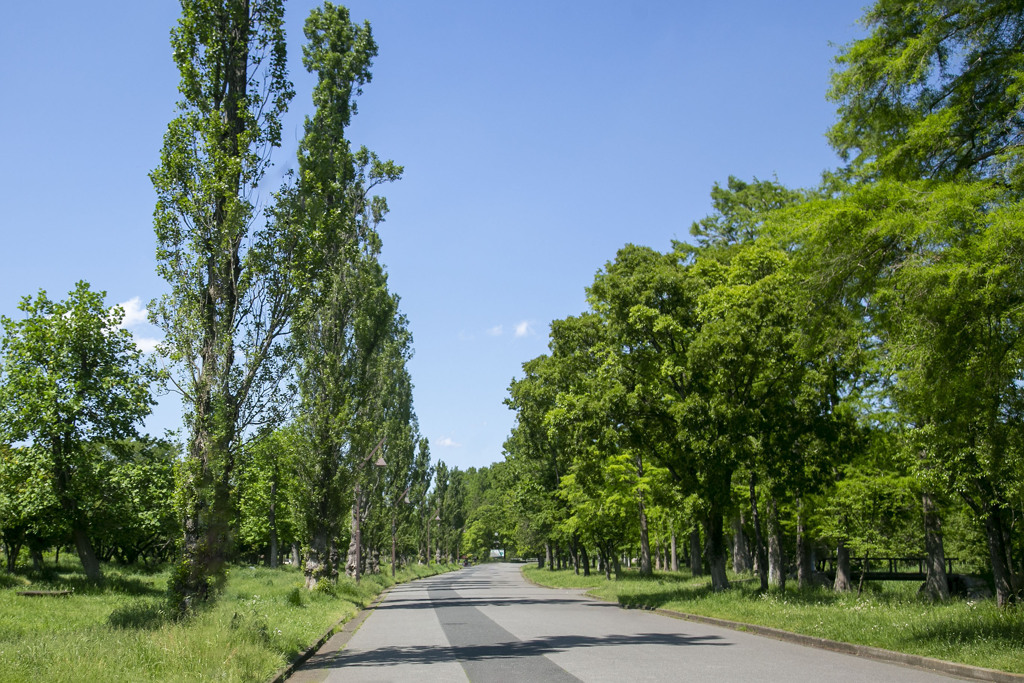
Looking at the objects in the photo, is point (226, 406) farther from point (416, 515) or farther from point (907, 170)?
point (416, 515)

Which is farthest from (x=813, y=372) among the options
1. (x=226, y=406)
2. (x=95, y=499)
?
(x=95, y=499)

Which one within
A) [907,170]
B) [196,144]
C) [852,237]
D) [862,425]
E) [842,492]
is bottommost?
[842,492]

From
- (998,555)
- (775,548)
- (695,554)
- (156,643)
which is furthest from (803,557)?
(156,643)

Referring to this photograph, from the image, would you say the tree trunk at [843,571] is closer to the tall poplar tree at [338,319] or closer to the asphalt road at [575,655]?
the asphalt road at [575,655]

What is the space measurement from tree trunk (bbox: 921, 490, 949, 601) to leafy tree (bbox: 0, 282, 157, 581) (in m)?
29.0

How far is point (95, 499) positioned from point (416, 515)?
54160 millimetres

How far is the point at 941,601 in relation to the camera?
18859 mm

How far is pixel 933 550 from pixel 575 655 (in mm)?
13020

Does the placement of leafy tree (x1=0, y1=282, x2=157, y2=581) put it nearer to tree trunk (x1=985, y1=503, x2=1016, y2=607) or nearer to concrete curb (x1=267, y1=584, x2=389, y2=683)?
concrete curb (x1=267, y1=584, x2=389, y2=683)

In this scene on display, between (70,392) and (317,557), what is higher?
(70,392)

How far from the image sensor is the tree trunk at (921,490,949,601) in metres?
20.3

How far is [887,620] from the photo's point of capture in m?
14.6

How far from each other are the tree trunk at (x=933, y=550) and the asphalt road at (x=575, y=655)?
6837mm

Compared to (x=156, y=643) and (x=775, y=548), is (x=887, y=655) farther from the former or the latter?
(x=775, y=548)
